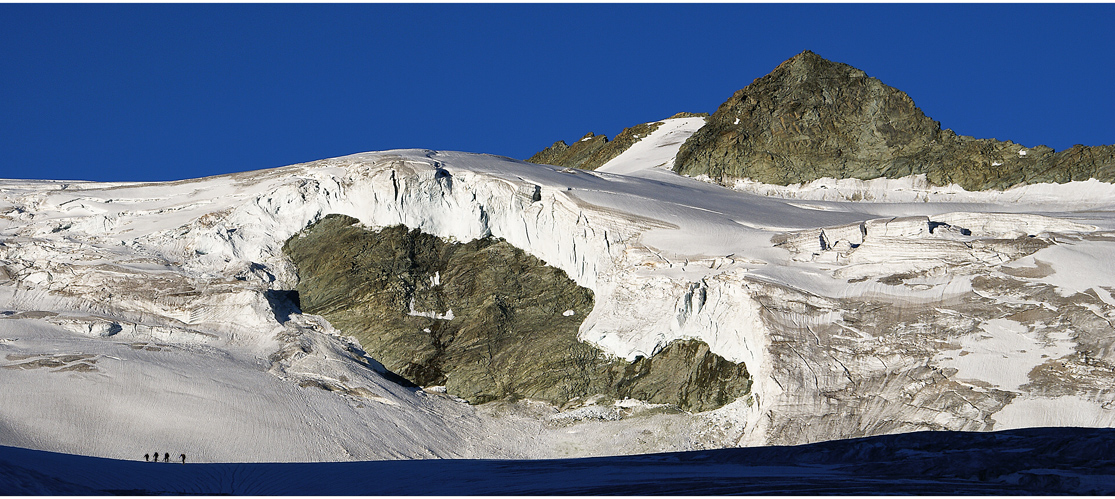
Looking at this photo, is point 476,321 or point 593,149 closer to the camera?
point 476,321

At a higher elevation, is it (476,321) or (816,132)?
(816,132)

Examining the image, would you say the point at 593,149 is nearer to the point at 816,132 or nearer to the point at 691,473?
the point at 816,132

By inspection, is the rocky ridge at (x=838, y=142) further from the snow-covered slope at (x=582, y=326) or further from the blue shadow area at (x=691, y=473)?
the blue shadow area at (x=691, y=473)

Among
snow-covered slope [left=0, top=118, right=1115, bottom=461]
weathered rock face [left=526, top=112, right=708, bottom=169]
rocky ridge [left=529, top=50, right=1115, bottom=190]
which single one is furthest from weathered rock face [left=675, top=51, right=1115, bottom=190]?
weathered rock face [left=526, top=112, right=708, bottom=169]

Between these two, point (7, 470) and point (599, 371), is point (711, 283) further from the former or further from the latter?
point (7, 470)

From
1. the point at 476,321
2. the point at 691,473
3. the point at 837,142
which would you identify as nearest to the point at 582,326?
the point at 476,321

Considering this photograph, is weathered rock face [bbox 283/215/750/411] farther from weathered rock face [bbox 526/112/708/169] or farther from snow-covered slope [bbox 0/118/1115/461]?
weathered rock face [bbox 526/112/708/169]
